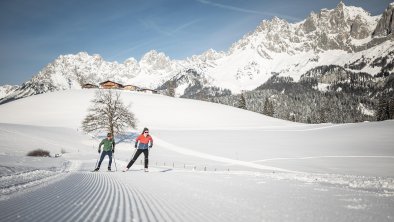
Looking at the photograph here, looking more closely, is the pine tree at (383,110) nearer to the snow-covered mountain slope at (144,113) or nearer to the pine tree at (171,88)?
the snow-covered mountain slope at (144,113)

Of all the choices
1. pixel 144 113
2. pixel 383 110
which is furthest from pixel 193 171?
pixel 383 110

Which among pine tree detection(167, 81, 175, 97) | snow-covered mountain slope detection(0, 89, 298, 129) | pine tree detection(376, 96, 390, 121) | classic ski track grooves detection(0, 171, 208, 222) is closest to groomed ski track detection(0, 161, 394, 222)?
classic ski track grooves detection(0, 171, 208, 222)

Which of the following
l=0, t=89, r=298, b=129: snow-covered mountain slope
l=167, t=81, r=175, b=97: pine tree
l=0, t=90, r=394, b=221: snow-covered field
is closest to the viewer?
l=0, t=90, r=394, b=221: snow-covered field

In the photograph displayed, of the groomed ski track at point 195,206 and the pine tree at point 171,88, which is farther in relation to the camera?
the pine tree at point 171,88

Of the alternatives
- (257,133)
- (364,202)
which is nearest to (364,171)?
(364,202)

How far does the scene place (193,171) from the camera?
17.3 metres

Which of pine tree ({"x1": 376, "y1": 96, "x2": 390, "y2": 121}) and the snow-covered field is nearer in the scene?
the snow-covered field

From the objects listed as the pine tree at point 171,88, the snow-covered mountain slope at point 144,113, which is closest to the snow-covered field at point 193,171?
the snow-covered mountain slope at point 144,113

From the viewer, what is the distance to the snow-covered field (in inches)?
227

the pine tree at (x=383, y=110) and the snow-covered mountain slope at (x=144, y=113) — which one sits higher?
the pine tree at (x=383, y=110)

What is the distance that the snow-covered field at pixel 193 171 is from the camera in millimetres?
5762

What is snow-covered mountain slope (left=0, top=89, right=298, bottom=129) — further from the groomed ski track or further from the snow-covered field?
the groomed ski track

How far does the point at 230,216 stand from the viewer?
546 centimetres

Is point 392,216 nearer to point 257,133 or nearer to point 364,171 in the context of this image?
point 364,171
